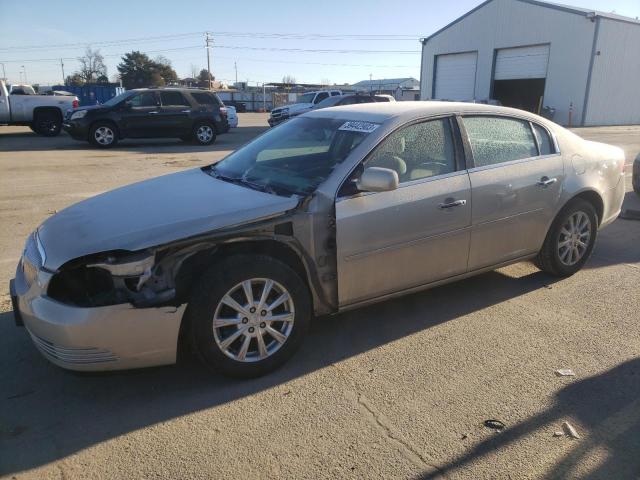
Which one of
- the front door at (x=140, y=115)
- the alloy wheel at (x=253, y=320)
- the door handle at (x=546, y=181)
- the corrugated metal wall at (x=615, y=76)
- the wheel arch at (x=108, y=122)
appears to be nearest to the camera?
the alloy wheel at (x=253, y=320)

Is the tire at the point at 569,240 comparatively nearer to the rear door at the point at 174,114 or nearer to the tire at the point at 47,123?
the rear door at the point at 174,114

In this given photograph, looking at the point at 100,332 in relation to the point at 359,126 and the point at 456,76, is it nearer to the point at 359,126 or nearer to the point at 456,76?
the point at 359,126

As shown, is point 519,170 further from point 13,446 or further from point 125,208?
point 13,446

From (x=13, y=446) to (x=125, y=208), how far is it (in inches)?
59.5

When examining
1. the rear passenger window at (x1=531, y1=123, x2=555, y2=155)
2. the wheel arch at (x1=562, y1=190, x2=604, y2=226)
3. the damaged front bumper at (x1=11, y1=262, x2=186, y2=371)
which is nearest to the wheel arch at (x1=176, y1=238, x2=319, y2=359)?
the damaged front bumper at (x1=11, y1=262, x2=186, y2=371)

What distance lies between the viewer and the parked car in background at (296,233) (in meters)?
2.85

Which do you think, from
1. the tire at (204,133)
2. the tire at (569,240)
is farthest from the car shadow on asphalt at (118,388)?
the tire at (204,133)

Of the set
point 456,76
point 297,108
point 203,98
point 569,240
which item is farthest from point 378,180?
point 456,76

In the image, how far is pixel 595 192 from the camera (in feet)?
15.7

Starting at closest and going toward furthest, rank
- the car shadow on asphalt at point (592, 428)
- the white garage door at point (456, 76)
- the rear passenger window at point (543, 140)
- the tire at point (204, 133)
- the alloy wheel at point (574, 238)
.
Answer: the car shadow on asphalt at point (592, 428)
the rear passenger window at point (543, 140)
the alloy wheel at point (574, 238)
the tire at point (204, 133)
the white garage door at point (456, 76)

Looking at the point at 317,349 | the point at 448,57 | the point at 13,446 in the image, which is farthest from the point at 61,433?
the point at 448,57

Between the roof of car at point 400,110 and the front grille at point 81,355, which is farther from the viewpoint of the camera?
the roof of car at point 400,110

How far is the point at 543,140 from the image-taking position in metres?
4.55

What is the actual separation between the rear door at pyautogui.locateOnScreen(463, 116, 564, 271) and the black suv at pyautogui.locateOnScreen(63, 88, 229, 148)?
13.6m
